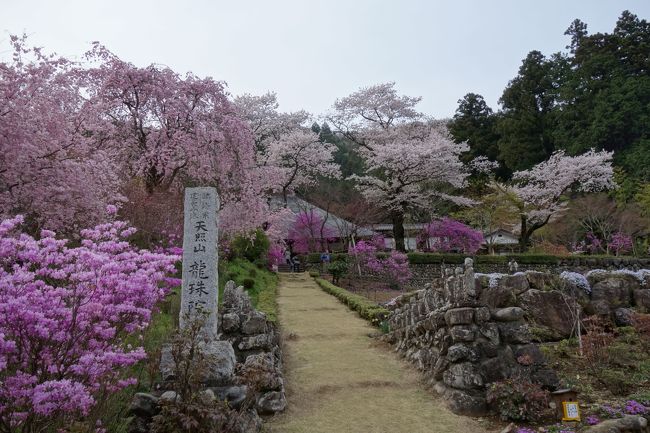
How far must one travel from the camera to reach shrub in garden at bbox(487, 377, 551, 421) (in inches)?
185

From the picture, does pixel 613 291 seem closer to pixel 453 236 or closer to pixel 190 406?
pixel 190 406

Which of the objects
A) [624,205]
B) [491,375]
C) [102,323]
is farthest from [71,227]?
[624,205]

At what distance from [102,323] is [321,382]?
12.2 ft

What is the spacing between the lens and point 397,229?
2525cm

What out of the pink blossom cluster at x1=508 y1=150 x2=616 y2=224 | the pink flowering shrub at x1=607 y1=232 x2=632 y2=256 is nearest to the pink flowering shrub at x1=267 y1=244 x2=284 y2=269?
the pink blossom cluster at x1=508 y1=150 x2=616 y2=224

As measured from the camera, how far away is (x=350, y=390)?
5.82m

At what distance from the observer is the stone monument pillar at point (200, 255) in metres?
5.38

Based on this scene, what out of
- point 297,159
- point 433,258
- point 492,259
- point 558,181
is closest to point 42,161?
point 433,258

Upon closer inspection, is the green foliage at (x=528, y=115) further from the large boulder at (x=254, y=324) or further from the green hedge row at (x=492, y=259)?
the large boulder at (x=254, y=324)

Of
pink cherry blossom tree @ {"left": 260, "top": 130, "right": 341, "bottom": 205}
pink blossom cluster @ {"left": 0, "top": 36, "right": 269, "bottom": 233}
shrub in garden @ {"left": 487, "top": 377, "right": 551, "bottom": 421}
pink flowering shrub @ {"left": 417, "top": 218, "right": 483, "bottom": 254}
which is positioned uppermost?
pink cherry blossom tree @ {"left": 260, "top": 130, "right": 341, "bottom": 205}

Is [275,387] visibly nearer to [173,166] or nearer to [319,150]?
[173,166]

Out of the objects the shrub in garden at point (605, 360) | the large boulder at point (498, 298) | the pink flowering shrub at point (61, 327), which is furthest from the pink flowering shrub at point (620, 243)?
the pink flowering shrub at point (61, 327)

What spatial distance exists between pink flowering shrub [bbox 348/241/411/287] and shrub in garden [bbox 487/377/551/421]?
1422cm

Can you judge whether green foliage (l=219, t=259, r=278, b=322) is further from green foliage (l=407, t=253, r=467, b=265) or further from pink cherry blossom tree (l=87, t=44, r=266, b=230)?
green foliage (l=407, t=253, r=467, b=265)
